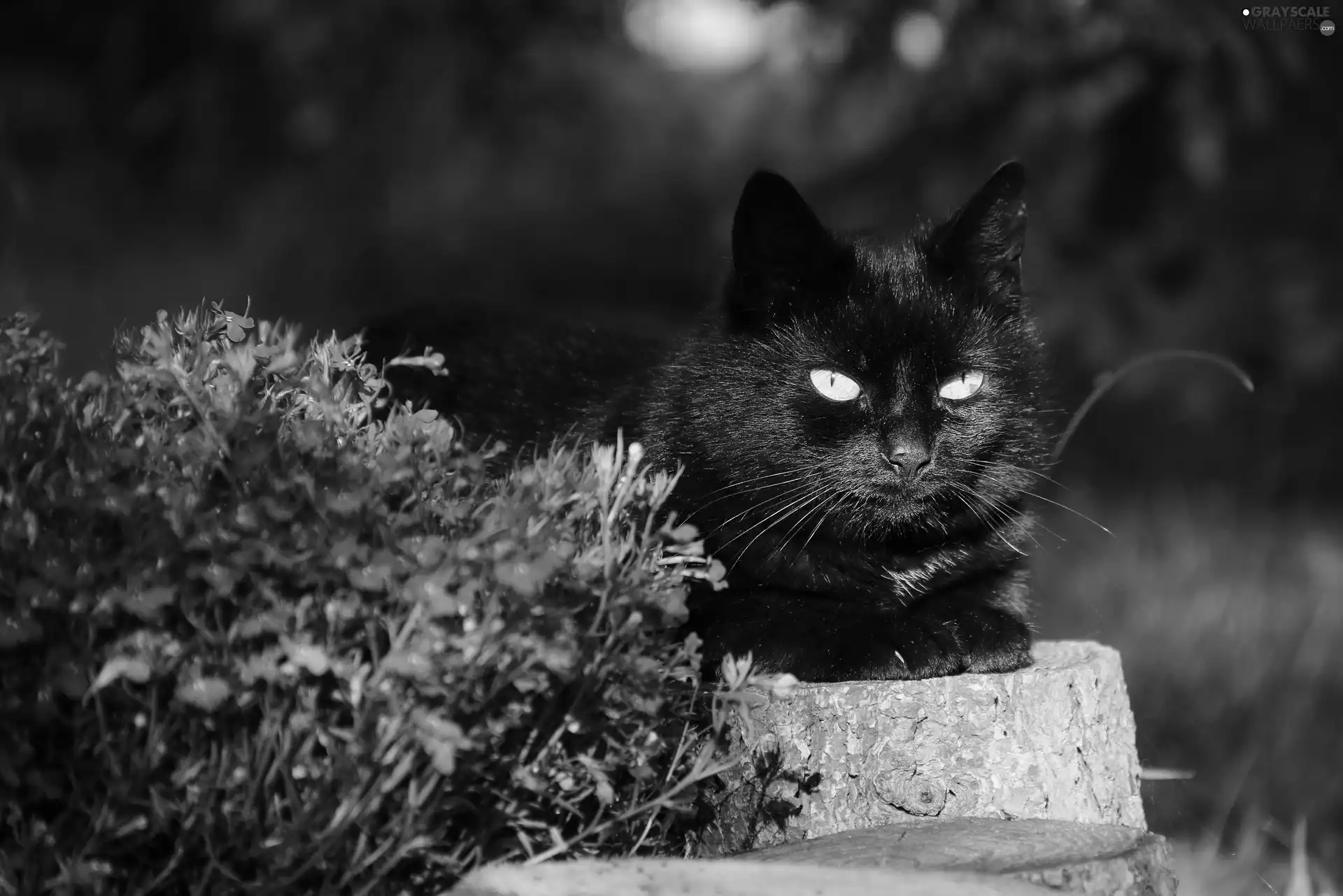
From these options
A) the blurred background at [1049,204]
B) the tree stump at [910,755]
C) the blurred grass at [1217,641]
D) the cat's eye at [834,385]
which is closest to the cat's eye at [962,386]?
the cat's eye at [834,385]

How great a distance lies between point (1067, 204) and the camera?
5.18 m

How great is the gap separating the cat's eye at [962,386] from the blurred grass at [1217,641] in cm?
152

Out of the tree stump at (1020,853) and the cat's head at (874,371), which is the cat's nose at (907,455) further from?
the tree stump at (1020,853)

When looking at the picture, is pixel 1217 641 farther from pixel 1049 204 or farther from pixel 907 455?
pixel 907 455

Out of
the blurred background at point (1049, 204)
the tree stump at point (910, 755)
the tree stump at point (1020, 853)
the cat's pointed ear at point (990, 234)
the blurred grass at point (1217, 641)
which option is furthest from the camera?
the blurred background at point (1049, 204)

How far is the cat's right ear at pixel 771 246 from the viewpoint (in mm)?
2396

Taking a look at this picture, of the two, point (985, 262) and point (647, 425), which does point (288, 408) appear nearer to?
point (647, 425)

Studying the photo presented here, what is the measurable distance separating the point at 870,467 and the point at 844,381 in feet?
0.66

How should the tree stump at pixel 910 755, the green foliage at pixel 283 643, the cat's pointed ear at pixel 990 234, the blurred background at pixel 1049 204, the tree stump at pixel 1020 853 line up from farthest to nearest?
the blurred background at pixel 1049 204, the cat's pointed ear at pixel 990 234, the tree stump at pixel 910 755, the tree stump at pixel 1020 853, the green foliage at pixel 283 643

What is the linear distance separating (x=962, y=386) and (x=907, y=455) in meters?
0.28

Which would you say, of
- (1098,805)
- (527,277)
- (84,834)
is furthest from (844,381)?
(527,277)

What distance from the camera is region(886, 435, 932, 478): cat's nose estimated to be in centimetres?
228

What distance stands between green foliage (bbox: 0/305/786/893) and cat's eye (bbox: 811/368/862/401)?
2.05 ft

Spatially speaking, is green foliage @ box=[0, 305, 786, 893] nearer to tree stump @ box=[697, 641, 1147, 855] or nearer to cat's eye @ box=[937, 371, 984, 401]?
tree stump @ box=[697, 641, 1147, 855]
